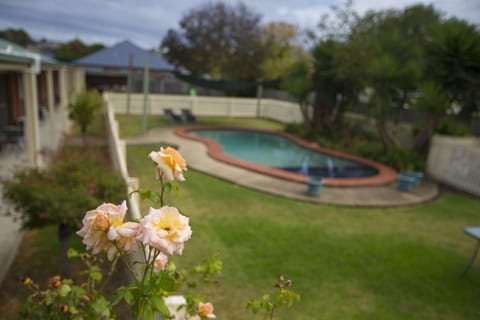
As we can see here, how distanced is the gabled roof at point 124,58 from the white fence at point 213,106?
2.21 m

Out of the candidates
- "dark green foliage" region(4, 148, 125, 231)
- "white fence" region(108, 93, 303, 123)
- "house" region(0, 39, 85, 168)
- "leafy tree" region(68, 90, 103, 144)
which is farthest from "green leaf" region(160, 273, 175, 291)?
"white fence" region(108, 93, 303, 123)

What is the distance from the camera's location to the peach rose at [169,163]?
121 centimetres

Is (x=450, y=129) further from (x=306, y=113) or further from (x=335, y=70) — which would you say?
(x=306, y=113)

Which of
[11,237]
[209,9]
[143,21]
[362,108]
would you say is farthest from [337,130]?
[143,21]

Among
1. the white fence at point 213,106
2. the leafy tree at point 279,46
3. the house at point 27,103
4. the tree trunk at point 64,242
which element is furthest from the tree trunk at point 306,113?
the leafy tree at point 279,46

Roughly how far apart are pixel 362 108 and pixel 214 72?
22390 millimetres

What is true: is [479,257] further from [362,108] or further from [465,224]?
[362,108]

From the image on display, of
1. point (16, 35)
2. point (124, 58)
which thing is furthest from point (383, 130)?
point (16, 35)

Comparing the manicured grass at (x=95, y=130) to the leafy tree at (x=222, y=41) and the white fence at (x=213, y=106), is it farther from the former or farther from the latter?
the leafy tree at (x=222, y=41)

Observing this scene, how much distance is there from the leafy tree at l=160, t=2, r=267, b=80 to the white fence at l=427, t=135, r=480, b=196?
22305mm

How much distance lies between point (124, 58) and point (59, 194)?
13845 millimetres

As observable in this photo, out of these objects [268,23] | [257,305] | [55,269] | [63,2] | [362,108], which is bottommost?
[55,269]

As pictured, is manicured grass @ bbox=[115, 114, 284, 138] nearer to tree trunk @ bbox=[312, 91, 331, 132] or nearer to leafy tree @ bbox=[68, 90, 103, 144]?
leafy tree @ bbox=[68, 90, 103, 144]

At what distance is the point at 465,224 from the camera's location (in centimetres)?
615
